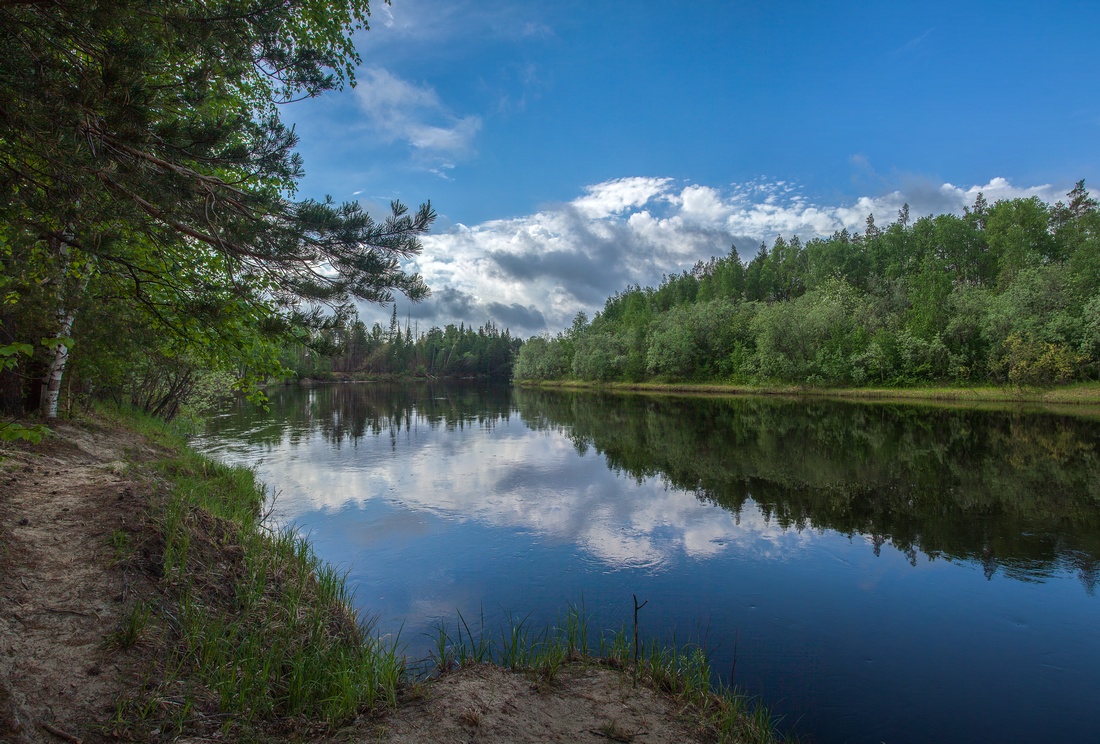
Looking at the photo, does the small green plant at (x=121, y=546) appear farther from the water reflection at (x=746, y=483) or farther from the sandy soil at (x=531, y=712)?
the water reflection at (x=746, y=483)

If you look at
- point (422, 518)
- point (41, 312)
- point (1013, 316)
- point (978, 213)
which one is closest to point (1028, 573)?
point (422, 518)

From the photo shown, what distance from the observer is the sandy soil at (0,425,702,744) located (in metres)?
3.45

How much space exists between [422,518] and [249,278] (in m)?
7.42

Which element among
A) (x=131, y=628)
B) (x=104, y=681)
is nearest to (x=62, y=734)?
(x=104, y=681)

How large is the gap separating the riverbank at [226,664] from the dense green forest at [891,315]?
5351cm

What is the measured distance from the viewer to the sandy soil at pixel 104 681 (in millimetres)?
3453

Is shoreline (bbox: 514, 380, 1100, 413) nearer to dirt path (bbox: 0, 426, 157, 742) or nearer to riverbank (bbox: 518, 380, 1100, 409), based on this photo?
riverbank (bbox: 518, 380, 1100, 409)

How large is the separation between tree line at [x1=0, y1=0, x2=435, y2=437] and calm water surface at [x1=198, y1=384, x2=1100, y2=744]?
4.54 metres

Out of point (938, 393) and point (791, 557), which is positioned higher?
point (938, 393)

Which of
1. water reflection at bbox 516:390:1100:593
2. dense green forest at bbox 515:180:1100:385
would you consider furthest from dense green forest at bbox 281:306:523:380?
water reflection at bbox 516:390:1100:593

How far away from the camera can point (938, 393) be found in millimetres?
47531

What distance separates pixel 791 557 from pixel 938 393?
48929 mm

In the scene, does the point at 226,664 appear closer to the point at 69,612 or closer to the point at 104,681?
the point at 104,681

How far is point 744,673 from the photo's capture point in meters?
5.97
